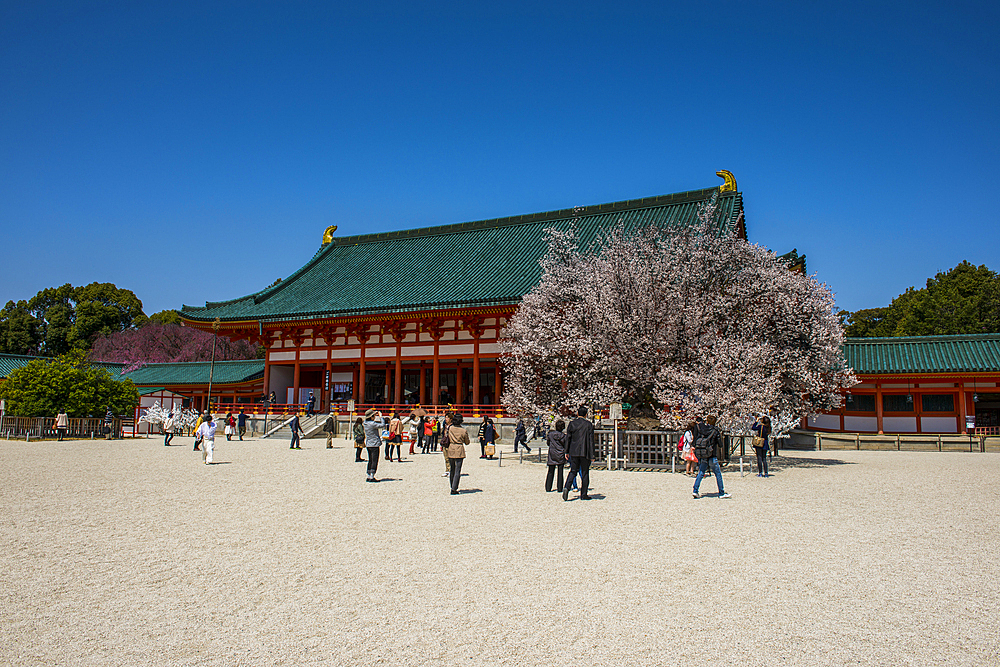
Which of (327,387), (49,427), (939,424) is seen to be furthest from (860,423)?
(49,427)

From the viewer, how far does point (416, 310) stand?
29.6 meters

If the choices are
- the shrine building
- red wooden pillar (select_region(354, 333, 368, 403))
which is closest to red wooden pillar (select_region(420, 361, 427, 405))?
the shrine building

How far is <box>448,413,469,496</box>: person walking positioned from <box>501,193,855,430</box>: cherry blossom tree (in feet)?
21.2

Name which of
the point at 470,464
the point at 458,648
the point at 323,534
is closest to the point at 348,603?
the point at 458,648

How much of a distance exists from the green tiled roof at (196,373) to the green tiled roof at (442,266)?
620cm

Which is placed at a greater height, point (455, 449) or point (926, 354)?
point (926, 354)

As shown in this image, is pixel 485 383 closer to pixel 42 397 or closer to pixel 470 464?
pixel 470 464

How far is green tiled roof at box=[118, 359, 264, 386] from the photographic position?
133 feet

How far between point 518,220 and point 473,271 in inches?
237

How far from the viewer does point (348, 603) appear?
541cm

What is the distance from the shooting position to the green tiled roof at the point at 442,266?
30.8 meters

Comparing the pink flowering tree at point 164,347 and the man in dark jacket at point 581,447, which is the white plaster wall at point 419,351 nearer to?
the man in dark jacket at point 581,447

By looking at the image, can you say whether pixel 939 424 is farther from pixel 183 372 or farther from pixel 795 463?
pixel 183 372

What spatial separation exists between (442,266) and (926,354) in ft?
79.4
